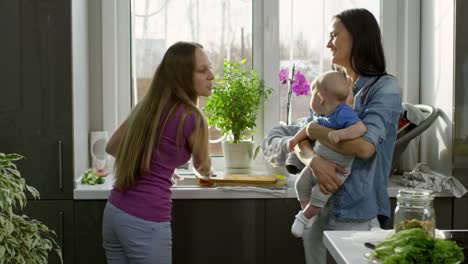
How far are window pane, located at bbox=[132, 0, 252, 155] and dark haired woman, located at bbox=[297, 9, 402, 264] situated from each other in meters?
1.16

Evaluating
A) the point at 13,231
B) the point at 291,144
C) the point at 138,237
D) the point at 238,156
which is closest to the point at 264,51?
the point at 238,156

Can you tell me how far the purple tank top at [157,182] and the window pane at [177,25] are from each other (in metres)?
1.13

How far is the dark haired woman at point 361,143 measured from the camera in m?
2.17

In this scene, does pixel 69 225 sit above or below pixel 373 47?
below

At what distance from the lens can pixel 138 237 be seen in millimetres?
2248

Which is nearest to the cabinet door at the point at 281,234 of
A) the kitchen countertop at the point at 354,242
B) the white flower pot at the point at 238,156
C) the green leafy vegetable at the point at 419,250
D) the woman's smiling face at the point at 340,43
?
the white flower pot at the point at 238,156

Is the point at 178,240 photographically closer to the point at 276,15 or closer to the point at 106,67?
the point at 106,67

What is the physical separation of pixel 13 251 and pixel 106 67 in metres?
1.42

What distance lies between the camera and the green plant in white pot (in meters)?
3.19

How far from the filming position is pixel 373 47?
2248mm

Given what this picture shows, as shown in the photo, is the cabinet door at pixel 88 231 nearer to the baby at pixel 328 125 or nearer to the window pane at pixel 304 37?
the baby at pixel 328 125

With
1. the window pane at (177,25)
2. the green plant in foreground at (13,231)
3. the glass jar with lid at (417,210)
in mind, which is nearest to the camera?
the glass jar with lid at (417,210)

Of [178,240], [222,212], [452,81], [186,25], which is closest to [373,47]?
[452,81]

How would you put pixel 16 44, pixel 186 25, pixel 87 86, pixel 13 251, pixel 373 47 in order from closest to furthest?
pixel 13 251 → pixel 373 47 → pixel 16 44 → pixel 87 86 → pixel 186 25
